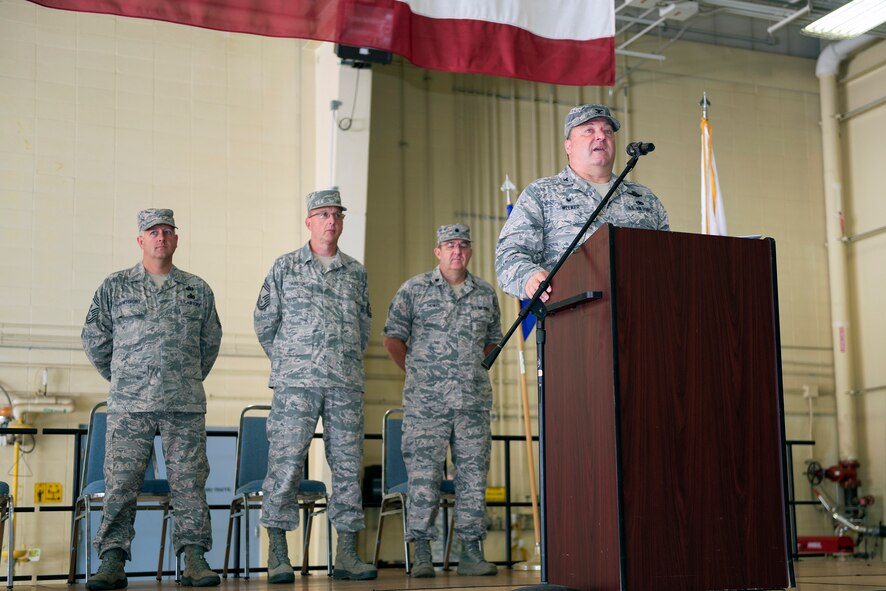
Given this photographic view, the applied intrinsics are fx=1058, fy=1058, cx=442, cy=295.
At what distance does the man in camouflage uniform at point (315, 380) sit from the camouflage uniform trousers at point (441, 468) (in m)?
0.55

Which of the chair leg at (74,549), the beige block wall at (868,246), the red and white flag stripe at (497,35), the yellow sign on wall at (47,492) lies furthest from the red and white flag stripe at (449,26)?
the beige block wall at (868,246)

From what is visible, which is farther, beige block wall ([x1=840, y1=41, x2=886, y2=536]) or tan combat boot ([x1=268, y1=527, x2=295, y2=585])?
beige block wall ([x1=840, y1=41, x2=886, y2=536])

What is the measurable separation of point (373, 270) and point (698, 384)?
6837 mm

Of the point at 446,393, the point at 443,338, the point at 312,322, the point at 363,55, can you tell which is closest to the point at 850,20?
the point at 363,55

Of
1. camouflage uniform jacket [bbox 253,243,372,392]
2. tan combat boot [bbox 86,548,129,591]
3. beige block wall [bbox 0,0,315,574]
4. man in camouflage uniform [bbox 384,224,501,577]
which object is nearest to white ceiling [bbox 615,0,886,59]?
beige block wall [bbox 0,0,315,574]

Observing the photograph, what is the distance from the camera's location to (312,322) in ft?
15.4

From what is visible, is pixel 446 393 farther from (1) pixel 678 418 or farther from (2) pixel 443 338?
(1) pixel 678 418

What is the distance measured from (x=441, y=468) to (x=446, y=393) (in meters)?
0.37

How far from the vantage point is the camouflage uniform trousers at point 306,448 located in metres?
4.54

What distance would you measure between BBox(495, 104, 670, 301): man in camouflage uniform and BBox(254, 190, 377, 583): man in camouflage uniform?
1.60 m

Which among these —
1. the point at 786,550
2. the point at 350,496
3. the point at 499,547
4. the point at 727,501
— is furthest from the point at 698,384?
the point at 499,547

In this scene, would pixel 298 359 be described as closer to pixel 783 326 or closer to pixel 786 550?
pixel 786 550

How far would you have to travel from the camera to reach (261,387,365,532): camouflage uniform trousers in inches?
179

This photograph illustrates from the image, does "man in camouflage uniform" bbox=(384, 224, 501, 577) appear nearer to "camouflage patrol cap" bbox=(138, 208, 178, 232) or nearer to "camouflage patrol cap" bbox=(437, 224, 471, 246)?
"camouflage patrol cap" bbox=(437, 224, 471, 246)
